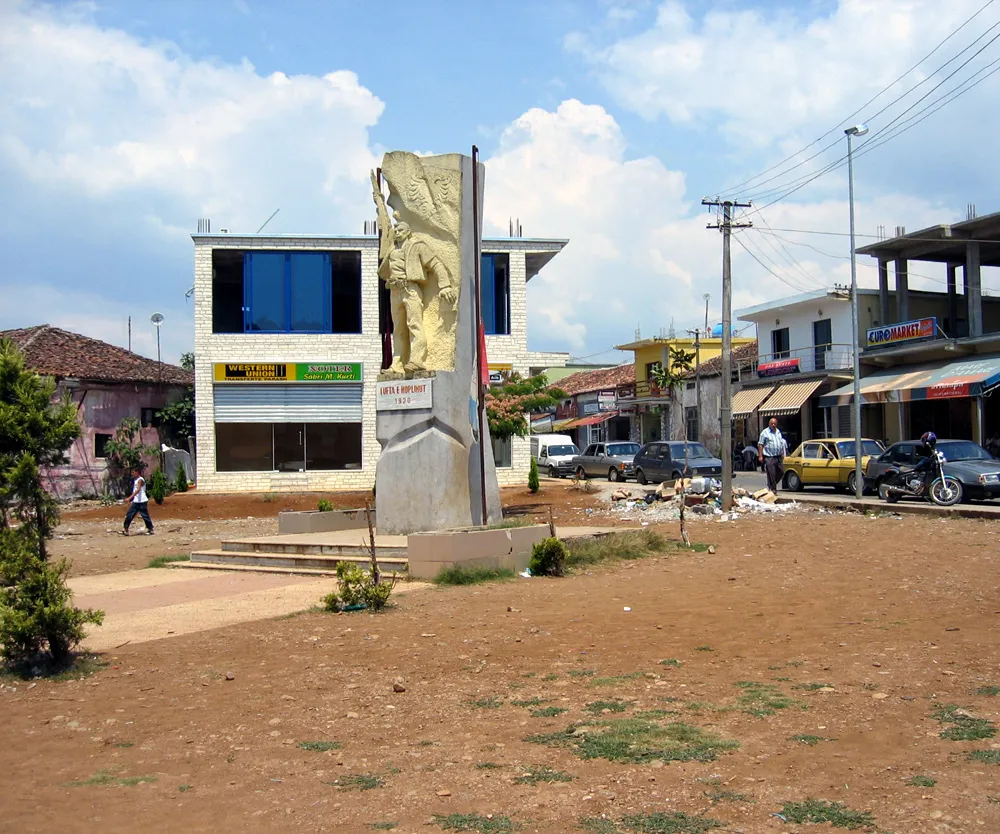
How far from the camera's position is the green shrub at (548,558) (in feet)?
43.0

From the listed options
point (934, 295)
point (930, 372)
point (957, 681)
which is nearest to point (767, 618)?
point (957, 681)

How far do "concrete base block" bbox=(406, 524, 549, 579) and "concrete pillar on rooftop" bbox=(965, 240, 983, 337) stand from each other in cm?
2688

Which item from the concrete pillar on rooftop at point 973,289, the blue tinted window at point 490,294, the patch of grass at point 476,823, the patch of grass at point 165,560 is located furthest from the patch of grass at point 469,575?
the concrete pillar on rooftop at point 973,289

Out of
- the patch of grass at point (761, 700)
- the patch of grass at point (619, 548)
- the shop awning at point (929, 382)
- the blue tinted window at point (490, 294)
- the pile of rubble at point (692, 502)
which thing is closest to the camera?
the patch of grass at point (761, 700)

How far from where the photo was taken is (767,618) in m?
9.70

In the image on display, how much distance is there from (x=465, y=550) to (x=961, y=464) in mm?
13618

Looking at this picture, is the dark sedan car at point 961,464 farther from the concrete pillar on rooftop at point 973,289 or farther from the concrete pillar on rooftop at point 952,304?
the concrete pillar on rooftop at point 952,304

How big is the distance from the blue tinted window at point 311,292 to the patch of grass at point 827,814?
1192 inches

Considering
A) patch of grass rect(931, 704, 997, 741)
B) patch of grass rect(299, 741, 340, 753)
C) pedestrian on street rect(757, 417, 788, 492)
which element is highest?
pedestrian on street rect(757, 417, 788, 492)

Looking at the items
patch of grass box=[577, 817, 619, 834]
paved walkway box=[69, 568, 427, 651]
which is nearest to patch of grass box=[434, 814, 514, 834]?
patch of grass box=[577, 817, 619, 834]

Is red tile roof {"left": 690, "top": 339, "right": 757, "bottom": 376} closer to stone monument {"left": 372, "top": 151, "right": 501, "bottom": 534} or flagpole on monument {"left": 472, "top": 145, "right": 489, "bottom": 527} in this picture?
flagpole on monument {"left": 472, "top": 145, "right": 489, "bottom": 527}

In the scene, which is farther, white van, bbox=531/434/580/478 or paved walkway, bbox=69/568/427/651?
white van, bbox=531/434/580/478

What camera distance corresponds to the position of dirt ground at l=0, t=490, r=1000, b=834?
497 cm

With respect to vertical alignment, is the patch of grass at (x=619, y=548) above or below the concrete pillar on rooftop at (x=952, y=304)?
below
